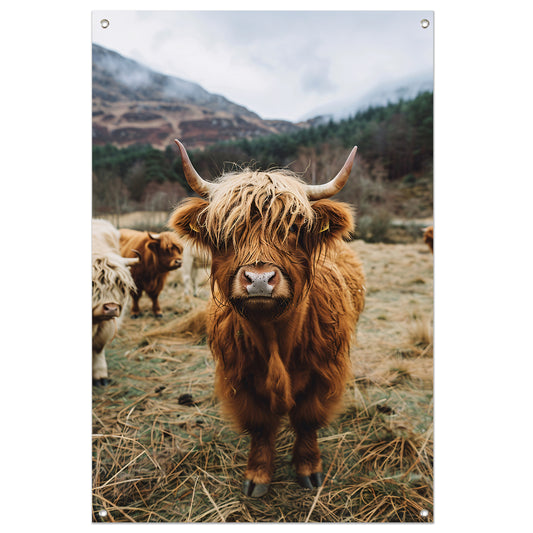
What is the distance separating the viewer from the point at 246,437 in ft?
7.63

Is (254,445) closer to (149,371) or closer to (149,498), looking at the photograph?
(149,498)

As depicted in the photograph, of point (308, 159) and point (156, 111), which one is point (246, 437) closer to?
point (308, 159)

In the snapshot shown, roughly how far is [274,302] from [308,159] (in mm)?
1341

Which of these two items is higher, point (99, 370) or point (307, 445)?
point (99, 370)

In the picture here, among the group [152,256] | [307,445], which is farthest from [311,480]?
[152,256]

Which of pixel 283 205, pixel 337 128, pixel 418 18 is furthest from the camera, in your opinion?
pixel 337 128

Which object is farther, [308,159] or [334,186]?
[308,159]

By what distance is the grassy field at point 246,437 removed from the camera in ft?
6.77

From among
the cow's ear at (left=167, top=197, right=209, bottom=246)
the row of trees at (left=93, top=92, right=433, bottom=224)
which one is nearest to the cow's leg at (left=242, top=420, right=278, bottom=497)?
the cow's ear at (left=167, top=197, right=209, bottom=246)

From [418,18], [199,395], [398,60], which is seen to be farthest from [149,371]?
[418,18]

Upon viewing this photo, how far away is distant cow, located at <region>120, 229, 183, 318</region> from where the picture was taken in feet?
8.36

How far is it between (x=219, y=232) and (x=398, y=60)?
173 cm

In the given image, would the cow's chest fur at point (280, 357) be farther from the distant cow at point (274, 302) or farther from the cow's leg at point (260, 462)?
the cow's leg at point (260, 462)

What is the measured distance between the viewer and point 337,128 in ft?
7.89
